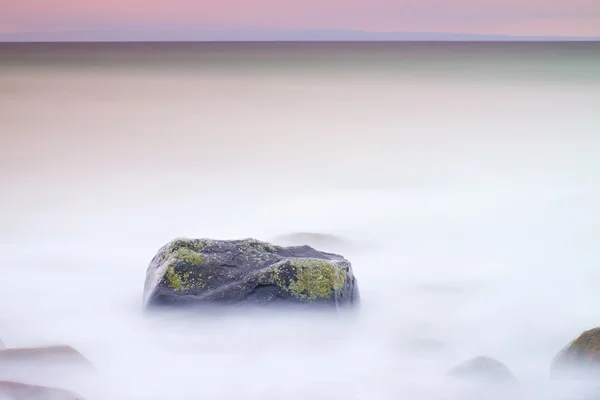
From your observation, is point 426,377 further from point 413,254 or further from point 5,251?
point 5,251

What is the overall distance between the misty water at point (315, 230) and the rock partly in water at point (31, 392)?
392 millimetres

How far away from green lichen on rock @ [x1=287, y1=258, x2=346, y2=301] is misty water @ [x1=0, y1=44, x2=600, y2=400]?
0.23 m

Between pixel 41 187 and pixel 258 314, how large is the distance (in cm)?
909

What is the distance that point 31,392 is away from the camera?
4.11m

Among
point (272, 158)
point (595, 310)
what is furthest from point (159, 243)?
point (272, 158)

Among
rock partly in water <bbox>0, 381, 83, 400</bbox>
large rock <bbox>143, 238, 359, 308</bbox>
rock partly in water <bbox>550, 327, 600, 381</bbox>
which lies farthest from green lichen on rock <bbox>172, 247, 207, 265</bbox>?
rock partly in water <bbox>550, 327, 600, 381</bbox>

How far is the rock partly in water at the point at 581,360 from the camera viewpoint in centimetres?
437

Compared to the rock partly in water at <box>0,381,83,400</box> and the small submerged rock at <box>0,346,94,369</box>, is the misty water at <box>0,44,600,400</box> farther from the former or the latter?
the rock partly in water at <box>0,381,83,400</box>

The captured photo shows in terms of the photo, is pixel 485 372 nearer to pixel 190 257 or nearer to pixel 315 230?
pixel 190 257

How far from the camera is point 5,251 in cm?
807

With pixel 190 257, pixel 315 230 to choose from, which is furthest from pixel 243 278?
pixel 315 230

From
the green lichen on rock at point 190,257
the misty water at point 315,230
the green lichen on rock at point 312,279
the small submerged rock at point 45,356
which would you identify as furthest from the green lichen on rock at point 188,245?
the small submerged rock at point 45,356

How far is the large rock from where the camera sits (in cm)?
509

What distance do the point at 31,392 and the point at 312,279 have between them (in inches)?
80.2
